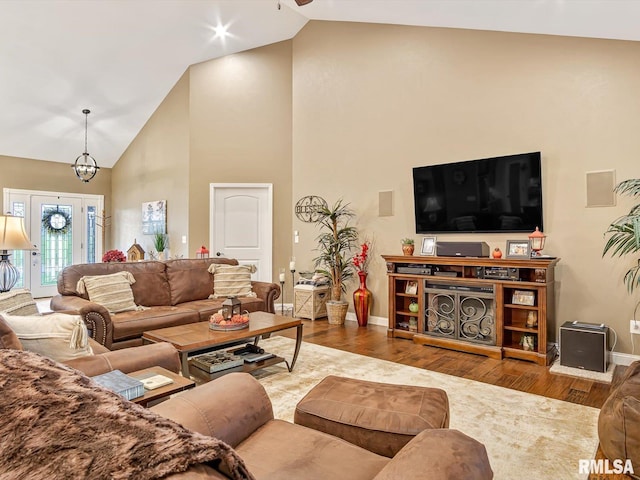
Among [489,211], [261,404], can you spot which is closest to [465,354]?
[489,211]

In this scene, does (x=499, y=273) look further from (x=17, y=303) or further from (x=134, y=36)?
(x=134, y=36)

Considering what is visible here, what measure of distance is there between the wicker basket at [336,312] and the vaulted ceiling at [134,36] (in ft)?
12.4

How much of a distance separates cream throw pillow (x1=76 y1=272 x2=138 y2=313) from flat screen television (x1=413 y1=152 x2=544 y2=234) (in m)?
3.47

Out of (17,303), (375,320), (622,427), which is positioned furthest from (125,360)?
(375,320)

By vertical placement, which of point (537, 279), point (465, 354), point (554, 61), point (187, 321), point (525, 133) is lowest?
point (465, 354)

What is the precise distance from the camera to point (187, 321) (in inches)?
155

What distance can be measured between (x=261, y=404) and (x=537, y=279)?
3245 millimetres

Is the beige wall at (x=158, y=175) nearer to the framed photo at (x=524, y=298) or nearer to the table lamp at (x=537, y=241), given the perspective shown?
the framed photo at (x=524, y=298)

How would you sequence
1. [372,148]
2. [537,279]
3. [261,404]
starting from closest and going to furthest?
1. [261,404]
2. [537,279]
3. [372,148]

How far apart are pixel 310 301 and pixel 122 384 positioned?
4092 mm

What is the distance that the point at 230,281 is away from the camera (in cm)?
476

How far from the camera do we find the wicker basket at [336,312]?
5.48 meters

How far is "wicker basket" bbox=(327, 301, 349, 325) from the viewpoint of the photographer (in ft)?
18.0

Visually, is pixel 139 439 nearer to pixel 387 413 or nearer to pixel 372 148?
pixel 387 413
